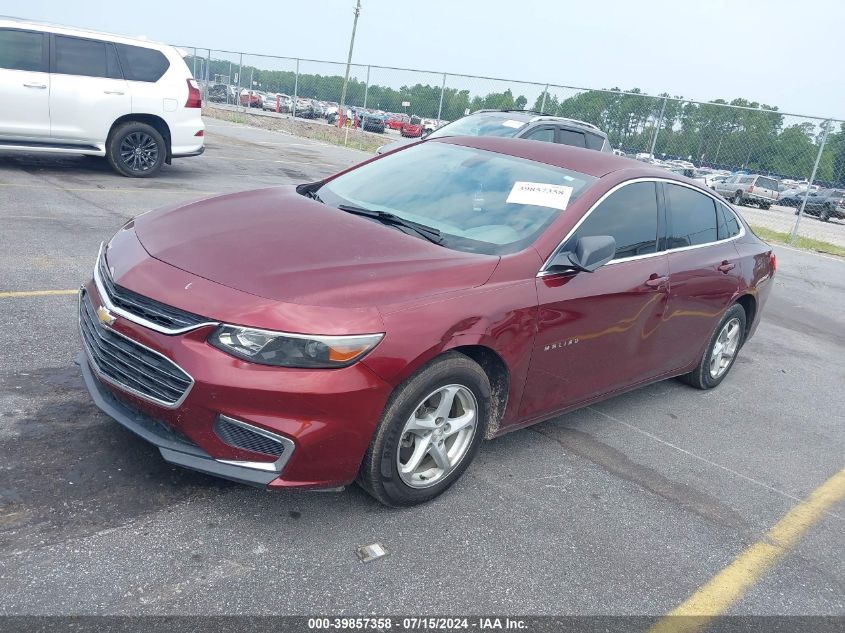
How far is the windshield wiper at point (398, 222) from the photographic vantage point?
377 centimetres

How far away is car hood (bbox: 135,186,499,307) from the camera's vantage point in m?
3.04

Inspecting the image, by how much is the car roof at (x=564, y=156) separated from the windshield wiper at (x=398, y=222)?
962mm

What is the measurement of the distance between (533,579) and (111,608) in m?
1.60

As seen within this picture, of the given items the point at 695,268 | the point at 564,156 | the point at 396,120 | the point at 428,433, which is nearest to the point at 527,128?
the point at 695,268

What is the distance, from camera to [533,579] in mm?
3021

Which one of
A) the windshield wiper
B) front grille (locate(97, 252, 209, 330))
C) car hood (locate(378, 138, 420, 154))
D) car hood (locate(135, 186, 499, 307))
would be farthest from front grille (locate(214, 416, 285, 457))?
car hood (locate(378, 138, 420, 154))

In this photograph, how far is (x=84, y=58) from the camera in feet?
32.7

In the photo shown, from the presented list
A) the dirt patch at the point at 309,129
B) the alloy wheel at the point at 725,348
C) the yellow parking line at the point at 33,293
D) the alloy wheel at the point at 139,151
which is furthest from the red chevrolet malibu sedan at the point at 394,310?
the dirt patch at the point at 309,129

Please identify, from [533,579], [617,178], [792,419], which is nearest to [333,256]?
[533,579]

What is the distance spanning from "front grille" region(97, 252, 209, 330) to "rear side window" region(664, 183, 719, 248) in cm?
308

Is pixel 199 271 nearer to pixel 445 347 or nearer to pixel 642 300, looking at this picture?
pixel 445 347

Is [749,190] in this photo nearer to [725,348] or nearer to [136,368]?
[725,348]

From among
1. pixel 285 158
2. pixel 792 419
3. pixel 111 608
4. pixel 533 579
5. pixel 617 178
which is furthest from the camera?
pixel 285 158

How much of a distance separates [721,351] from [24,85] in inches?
352
